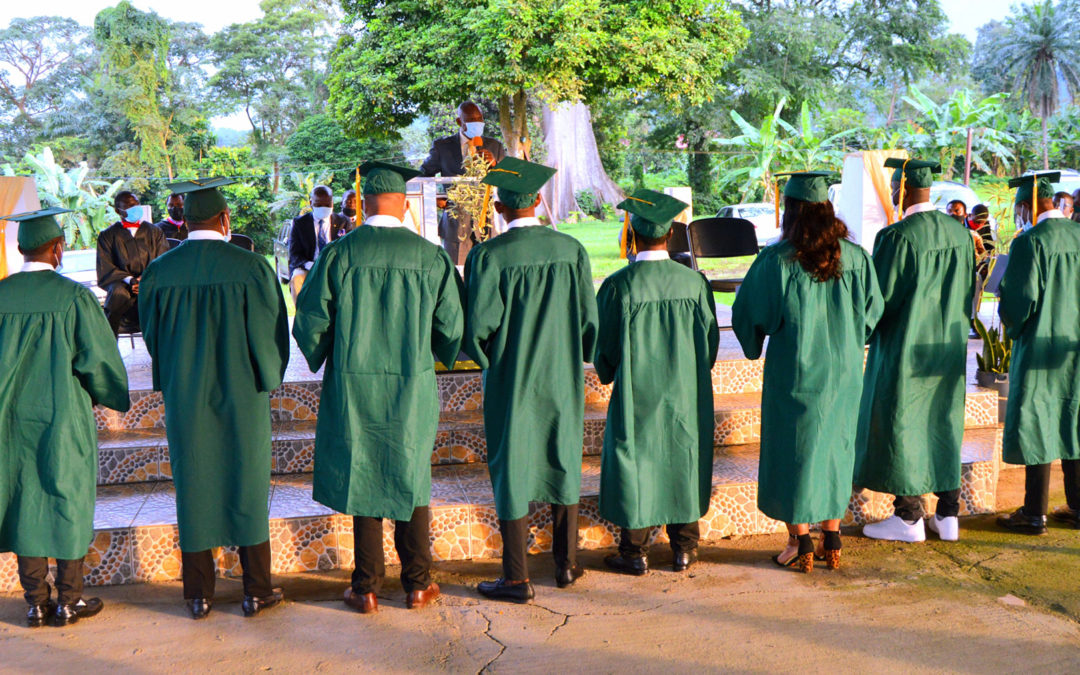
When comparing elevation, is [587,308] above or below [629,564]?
above

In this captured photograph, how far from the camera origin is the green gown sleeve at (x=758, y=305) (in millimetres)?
3924

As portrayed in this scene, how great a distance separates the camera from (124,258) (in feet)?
21.1

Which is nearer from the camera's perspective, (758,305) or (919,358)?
(758,305)

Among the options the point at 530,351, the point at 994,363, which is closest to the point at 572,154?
the point at 994,363

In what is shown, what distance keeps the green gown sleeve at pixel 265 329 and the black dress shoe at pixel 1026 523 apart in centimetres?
356

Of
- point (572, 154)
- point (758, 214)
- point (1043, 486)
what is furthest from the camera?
point (572, 154)

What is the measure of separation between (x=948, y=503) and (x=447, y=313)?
8.58 feet

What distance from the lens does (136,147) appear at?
23.1 metres

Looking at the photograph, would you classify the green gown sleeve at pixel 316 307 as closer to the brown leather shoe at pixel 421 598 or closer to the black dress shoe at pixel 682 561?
the brown leather shoe at pixel 421 598

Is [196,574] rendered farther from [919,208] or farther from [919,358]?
[919,208]

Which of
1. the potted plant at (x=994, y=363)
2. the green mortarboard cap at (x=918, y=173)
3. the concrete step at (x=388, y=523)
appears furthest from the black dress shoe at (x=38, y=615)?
the potted plant at (x=994, y=363)

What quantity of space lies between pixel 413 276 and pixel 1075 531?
3.48m

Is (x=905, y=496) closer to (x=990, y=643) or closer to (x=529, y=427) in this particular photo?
(x=990, y=643)

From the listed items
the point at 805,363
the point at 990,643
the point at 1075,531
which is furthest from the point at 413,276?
the point at 1075,531
